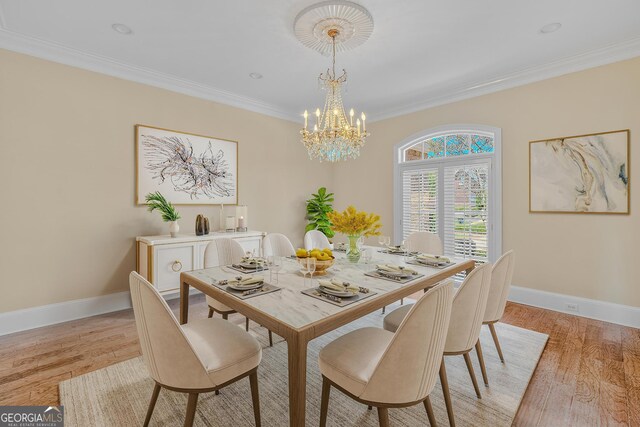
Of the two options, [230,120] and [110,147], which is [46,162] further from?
[230,120]

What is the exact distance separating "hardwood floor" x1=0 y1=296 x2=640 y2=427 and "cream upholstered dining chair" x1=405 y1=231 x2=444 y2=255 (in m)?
1.00

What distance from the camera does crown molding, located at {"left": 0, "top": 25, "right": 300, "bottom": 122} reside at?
2.80 meters

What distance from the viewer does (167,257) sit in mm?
3242

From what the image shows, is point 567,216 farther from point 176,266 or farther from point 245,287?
point 176,266

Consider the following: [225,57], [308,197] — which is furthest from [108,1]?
[308,197]

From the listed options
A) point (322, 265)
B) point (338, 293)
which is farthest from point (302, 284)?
point (338, 293)

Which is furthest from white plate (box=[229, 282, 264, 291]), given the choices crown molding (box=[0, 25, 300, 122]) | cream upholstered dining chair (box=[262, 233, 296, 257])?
crown molding (box=[0, 25, 300, 122])

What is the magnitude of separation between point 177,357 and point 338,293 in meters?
0.81

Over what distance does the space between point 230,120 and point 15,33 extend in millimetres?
2228

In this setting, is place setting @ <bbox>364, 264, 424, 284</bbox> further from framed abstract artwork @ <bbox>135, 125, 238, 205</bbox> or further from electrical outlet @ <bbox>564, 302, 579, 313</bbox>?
framed abstract artwork @ <bbox>135, 125, 238, 205</bbox>

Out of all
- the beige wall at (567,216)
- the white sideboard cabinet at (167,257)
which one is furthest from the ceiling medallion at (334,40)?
the beige wall at (567,216)

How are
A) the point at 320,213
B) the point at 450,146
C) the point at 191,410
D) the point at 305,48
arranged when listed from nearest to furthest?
the point at 191,410 < the point at 305,48 < the point at 450,146 < the point at 320,213

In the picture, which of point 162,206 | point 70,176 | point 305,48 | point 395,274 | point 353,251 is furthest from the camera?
point 162,206

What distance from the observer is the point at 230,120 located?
432 cm
